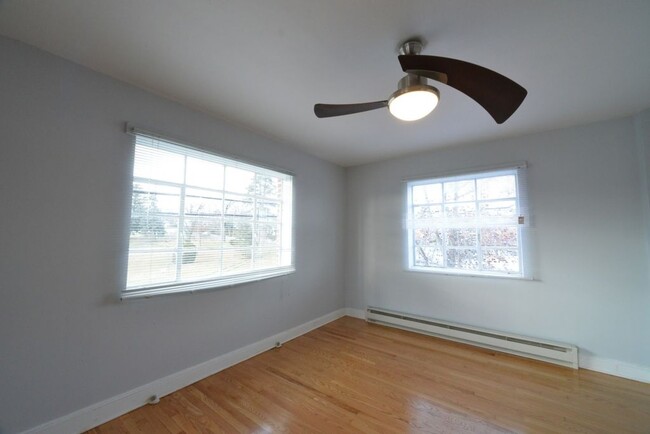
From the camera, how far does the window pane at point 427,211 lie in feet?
11.2

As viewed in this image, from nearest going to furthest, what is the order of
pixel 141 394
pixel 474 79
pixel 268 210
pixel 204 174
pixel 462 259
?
pixel 474 79 < pixel 141 394 < pixel 204 174 < pixel 268 210 < pixel 462 259

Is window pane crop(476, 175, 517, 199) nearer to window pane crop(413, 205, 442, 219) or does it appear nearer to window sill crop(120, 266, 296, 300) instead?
window pane crop(413, 205, 442, 219)

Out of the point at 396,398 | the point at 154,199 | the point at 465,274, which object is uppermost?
the point at 154,199

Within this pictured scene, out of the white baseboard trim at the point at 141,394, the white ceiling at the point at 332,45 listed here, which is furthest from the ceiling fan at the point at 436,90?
the white baseboard trim at the point at 141,394

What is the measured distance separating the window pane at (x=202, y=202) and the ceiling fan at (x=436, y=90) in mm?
1396

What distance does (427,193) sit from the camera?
354 cm

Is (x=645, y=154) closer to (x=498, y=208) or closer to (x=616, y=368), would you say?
(x=498, y=208)

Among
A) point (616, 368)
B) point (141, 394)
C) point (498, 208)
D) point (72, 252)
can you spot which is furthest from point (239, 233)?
point (616, 368)

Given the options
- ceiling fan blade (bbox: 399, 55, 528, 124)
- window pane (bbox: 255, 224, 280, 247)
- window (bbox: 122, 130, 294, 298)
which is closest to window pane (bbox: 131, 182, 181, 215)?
window (bbox: 122, 130, 294, 298)

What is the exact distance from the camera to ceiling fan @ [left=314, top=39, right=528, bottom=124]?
1176mm

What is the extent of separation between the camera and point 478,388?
2172mm

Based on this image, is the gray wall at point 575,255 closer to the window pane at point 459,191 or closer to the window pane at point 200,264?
the window pane at point 459,191

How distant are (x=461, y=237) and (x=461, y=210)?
0.34m

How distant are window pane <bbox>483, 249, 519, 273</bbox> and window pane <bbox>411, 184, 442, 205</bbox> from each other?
0.87m
